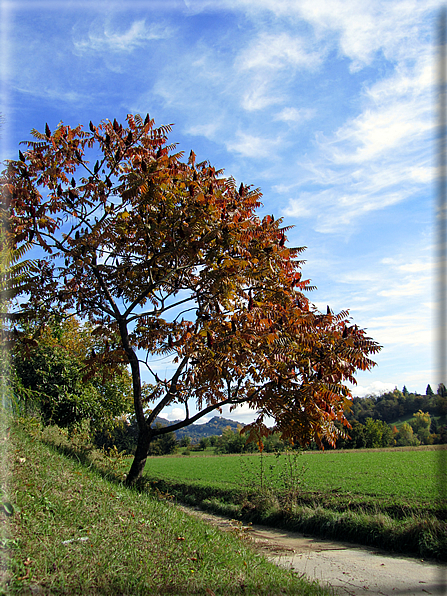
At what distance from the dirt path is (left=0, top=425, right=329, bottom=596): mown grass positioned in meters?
1.44

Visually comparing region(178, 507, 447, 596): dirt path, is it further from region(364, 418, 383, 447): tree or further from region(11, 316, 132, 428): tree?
region(364, 418, 383, 447): tree

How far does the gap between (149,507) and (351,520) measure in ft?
20.9

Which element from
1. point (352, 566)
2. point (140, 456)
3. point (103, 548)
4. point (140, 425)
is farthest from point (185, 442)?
point (103, 548)

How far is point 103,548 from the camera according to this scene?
408 cm

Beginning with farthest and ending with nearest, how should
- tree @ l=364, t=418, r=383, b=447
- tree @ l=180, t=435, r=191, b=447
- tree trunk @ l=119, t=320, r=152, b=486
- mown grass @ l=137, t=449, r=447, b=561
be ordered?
tree @ l=180, t=435, r=191, b=447 < tree @ l=364, t=418, r=383, b=447 < tree trunk @ l=119, t=320, r=152, b=486 < mown grass @ l=137, t=449, r=447, b=561

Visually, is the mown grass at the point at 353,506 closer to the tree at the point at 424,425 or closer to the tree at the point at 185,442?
the tree at the point at 424,425

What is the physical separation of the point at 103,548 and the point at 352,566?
5411 millimetres

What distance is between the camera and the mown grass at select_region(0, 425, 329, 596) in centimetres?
352

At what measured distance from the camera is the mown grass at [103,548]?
11.6ft

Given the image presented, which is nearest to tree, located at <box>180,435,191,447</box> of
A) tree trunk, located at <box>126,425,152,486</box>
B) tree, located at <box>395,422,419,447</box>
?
tree, located at <box>395,422,419,447</box>

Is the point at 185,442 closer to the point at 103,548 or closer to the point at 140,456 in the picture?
the point at 140,456

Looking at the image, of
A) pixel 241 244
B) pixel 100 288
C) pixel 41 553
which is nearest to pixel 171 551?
pixel 41 553

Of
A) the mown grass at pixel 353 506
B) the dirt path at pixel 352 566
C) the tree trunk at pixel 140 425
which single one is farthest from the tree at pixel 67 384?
the dirt path at pixel 352 566

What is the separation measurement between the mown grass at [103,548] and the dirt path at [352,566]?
1.44m
